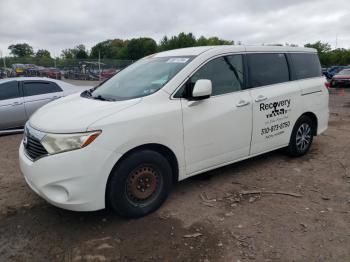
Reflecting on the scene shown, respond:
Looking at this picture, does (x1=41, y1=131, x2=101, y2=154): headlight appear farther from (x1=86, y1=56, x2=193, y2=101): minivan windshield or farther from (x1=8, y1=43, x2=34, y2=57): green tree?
(x1=8, y1=43, x2=34, y2=57): green tree

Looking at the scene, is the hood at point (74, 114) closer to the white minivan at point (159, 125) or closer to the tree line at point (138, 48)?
the white minivan at point (159, 125)

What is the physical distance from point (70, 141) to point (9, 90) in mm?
5627

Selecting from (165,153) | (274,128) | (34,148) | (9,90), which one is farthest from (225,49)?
(9,90)

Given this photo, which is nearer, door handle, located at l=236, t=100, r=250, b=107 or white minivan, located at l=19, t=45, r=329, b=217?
white minivan, located at l=19, t=45, r=329, b=217

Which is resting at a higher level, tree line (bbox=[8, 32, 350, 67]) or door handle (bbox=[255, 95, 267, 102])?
tree line (bbox=[8, 32, 350, 67])

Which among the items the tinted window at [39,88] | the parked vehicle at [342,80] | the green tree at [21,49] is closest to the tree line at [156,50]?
the green tree at [21,49]

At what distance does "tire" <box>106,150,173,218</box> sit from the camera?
3.40 m

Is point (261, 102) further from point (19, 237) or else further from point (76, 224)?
point (19, 237)

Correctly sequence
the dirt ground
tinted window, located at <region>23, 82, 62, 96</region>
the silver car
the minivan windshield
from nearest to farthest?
1. the dirt ground
2. the minivan windshield
3. the silver car
4. tinted window, located at <region>23, 82, 62, 96</region>

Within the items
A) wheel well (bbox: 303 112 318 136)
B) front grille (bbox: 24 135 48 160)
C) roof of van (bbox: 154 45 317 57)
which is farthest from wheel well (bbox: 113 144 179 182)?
wheel well (bbox: 303 112 318 136)

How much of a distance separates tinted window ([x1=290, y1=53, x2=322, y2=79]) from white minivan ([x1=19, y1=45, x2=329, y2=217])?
0.19 ft

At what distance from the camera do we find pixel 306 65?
18.5 feet

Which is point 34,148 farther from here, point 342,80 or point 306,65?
point 342,80

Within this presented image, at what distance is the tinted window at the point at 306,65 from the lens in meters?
5.43
